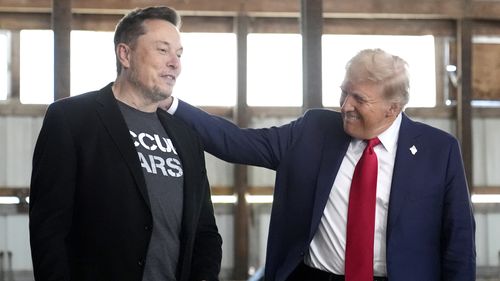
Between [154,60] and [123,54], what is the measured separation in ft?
0.37

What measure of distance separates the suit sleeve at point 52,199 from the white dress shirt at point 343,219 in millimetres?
811

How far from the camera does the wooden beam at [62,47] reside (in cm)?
761

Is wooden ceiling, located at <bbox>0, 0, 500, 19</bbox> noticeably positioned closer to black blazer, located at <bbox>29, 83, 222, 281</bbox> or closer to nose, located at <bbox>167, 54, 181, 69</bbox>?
nose, located at <bbox>167, 54, 181, 69</bbox>

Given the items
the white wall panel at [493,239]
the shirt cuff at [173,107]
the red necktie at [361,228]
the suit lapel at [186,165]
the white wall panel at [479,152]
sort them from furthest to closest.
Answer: the white wall panel at [479,152] < the white wall panel at [493,239] < the shirt cuff at [173,107] < the red necktie at [361,228] < the suit lapel at [186,165]

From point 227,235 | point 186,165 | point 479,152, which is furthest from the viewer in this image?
point 479,152

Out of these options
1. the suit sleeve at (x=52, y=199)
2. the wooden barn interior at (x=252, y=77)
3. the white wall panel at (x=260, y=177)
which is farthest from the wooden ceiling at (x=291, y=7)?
the suit sleeve at (x=52, y=199)

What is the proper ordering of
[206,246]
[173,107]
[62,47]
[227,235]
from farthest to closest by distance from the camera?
1. [227,235]
2. [62,47]
3. [173,107]
4. [206,246]

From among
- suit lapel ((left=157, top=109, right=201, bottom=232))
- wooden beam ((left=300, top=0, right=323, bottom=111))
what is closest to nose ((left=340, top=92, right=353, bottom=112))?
suit lapel ((left=157, top=109, right=201, bottom=232))

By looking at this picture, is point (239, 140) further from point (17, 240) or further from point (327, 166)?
point (17, 240)

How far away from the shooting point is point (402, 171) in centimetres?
258

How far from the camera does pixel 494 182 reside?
33.4ft

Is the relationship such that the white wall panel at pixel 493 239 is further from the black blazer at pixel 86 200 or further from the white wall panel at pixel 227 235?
the black blazer at pixel 86 200

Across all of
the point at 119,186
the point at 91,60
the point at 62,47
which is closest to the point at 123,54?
the point at 119,186

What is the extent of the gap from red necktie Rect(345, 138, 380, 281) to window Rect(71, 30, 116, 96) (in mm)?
7106
